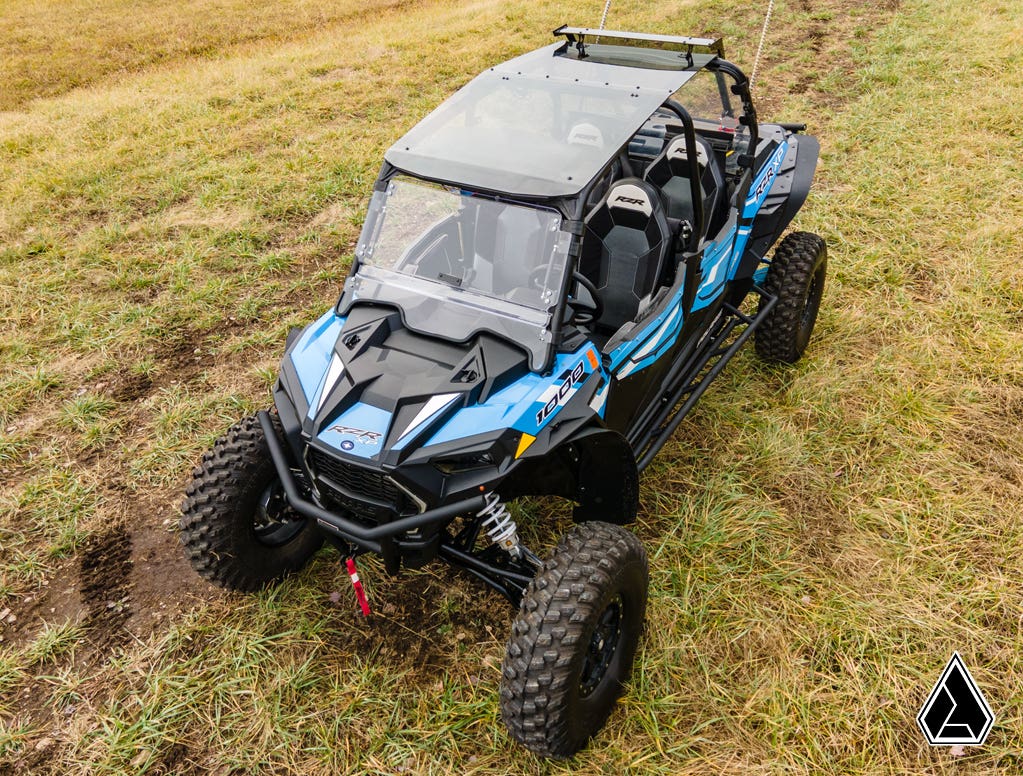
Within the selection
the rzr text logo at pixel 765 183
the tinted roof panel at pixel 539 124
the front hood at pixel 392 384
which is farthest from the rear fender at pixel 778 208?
the front hood at pixel 392 384

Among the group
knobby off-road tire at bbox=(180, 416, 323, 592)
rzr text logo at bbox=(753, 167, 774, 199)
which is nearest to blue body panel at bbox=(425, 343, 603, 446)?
knobby off-road tire at bbox=(180, 416, 323, 592)

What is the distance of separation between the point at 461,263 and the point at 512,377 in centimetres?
66

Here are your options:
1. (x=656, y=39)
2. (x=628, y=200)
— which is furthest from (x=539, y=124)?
(x=656, y=39)

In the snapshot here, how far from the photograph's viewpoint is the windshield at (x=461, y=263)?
2840 millimetres

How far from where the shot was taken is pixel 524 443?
8.57 ft

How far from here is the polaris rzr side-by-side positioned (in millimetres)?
2518

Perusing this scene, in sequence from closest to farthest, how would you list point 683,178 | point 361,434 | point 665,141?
point 361,434 < point 683,178 < point 665,141

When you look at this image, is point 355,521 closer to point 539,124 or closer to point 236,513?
point 236,513

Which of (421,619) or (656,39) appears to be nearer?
(421,619)

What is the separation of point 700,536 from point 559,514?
0.73 metres

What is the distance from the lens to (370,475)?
2527 mm

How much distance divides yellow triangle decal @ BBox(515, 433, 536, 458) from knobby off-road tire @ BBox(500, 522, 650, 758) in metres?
0.38

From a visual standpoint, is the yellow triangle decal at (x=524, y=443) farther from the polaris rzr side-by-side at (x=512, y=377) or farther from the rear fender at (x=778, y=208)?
the rear fender at (x=778, y=208)

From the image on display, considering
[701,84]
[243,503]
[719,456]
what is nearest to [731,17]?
[701,84]
